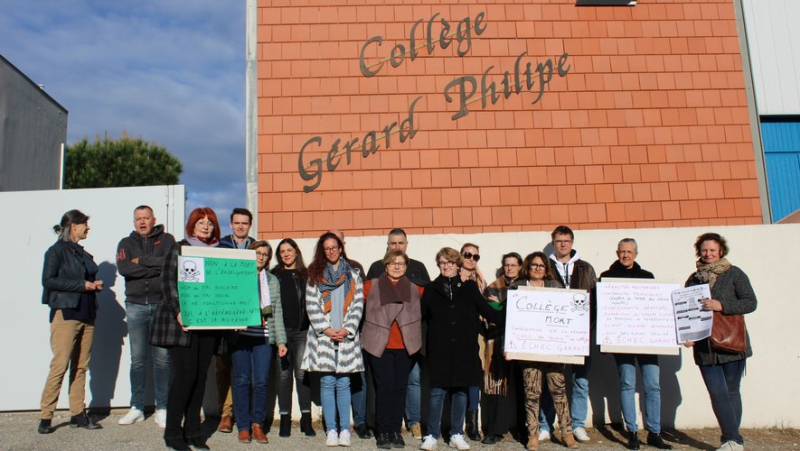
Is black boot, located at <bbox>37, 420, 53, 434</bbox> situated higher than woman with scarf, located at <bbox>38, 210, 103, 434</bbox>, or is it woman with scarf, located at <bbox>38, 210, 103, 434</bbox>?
woman with scarf, located at <bbox>38, 210, 103, 434</bbox>

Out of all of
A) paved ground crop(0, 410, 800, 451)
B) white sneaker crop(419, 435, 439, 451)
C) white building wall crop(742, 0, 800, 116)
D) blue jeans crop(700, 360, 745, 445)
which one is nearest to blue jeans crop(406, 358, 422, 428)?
paved ground crop(0, 410, 800, 451)

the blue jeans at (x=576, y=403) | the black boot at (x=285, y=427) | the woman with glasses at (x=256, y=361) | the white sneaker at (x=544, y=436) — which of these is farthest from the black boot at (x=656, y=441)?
the woman with glasses at (x=256, y=361)

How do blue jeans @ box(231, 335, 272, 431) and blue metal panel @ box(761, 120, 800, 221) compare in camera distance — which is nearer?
blue jeans @ box(231, 335, 272, 431)

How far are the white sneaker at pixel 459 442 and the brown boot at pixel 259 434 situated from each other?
1537 mm

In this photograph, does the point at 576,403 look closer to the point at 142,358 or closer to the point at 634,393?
the point at 634,393

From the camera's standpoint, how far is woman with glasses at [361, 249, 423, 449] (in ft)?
16.4

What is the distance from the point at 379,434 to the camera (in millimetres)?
4996

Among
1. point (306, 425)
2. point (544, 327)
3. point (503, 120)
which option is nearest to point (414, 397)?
point (306, 425)

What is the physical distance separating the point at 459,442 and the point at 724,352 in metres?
2.26

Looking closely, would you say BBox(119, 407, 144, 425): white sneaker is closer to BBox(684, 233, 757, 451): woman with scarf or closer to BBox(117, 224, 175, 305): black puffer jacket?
BBox(117, 224, 175, 305): black puffer jacket

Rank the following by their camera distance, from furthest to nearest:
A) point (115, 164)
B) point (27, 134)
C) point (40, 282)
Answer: point (115, 164) → point (27, 134) → point (40, 282)

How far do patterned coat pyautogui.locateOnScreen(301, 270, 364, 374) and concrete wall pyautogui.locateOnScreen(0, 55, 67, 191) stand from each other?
9.68 m

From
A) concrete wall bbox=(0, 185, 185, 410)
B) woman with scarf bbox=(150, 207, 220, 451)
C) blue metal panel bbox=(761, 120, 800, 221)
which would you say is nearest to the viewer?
woman with scarf bbox=(150, 207, 220, 451)

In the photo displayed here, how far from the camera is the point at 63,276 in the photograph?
523cm
